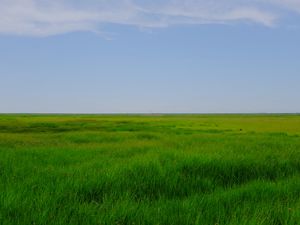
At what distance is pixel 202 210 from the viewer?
13.9 ft

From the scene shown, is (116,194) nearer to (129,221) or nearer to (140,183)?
(140,183)

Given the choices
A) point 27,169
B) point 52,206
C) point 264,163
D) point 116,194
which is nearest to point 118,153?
point 27,169

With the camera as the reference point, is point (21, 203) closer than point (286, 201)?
Yes

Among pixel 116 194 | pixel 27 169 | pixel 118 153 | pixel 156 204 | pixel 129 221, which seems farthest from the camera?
pixel 118 153

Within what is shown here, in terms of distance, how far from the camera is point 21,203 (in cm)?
409

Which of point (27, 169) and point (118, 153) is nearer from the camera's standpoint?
point (27, 169)

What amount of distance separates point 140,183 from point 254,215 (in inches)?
88.7

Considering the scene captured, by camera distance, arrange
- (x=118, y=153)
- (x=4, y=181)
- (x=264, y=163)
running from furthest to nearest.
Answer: (x=118, y=153)
(x=264, y=163)
(x=4, y=181)

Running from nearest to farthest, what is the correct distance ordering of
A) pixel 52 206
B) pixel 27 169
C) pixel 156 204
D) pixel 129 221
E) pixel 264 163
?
1. pixel 129 221
2. pixel 52 206
3. pixel 156 204
4. pixel 27 169
5. pixel 264 163

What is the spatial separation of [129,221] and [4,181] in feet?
9.29

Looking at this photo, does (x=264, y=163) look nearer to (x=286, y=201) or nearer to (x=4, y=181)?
(x=286, y=201)

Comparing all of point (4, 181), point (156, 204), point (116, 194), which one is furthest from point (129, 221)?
point (4, 181)

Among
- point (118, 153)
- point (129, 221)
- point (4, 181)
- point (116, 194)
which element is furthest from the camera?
point (118, 153)

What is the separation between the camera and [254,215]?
3.80 meters
